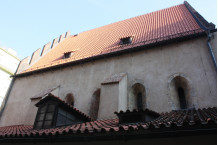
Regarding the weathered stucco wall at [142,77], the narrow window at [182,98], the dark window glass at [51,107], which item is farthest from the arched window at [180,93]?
the dark window glass at [51,107]

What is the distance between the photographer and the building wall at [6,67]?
1331 centimetres

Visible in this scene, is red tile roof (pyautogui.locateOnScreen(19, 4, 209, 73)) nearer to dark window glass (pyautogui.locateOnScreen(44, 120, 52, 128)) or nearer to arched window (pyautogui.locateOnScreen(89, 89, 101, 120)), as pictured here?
arched window (pyautogui.locateOnScreen(89, 89, 101, 120))

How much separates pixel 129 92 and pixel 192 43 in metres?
3.89

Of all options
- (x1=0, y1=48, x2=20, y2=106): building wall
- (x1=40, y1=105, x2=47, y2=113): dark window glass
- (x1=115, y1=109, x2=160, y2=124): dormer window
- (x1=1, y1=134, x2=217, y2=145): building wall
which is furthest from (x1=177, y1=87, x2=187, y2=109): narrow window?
(x1=0, y1=48, x2=20, y2=106): building wall

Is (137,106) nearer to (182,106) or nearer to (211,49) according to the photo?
(182,106)

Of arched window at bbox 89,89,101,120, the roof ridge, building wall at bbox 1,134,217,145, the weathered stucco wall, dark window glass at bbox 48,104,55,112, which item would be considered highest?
the roof ridge

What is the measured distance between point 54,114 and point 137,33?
26.4ft

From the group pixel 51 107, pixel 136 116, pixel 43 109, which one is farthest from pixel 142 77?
pixel 43 109

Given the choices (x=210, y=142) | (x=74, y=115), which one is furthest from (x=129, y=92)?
(x=210, y=142)

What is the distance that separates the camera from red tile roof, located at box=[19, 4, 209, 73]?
436 inches

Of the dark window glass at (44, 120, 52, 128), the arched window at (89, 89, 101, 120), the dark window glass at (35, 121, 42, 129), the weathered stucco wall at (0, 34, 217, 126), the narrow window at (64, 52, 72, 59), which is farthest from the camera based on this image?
the narrow window at (64, 52, 72, 59)

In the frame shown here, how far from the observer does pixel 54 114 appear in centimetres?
762

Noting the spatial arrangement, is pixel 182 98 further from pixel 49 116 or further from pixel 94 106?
pixel 49 116

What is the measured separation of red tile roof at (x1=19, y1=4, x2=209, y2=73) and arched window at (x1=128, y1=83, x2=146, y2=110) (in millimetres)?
2543
